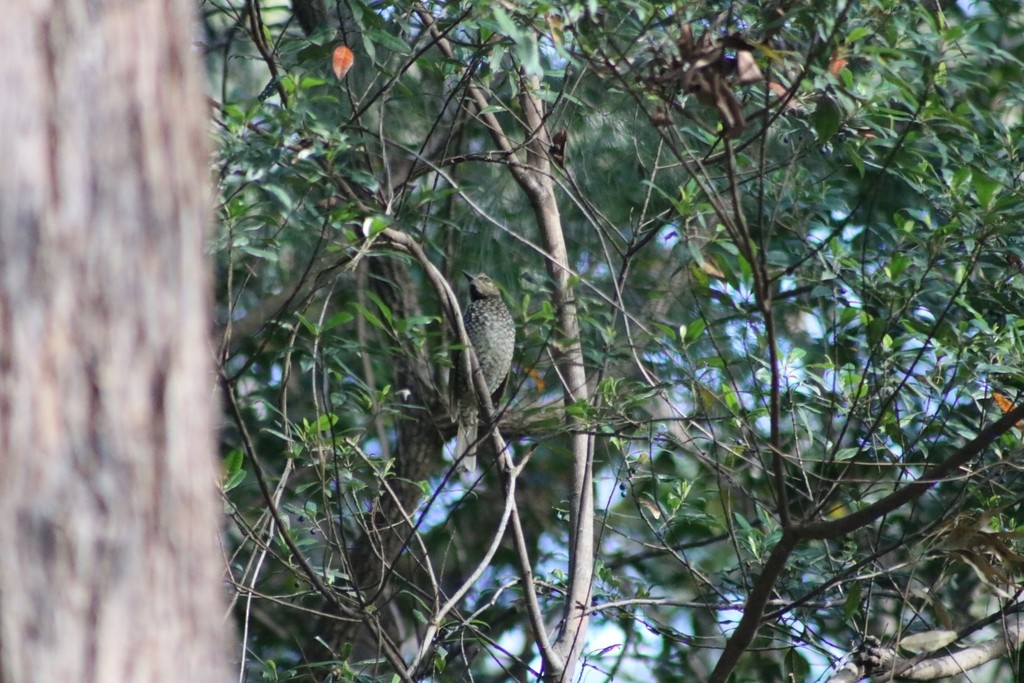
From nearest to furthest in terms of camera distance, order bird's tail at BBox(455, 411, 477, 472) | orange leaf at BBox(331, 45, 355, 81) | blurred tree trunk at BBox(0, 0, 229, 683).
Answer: blurred tree trunk at BBox(0, 0, 229, 683)
orange leaf at BBox(331, 45, 355, 81)
bird's tail at BBox(455, 411, 477, 472)

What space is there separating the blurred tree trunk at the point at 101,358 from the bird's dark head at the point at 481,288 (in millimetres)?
2781

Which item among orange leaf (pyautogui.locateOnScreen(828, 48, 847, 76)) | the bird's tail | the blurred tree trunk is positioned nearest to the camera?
the blurred tree trunk

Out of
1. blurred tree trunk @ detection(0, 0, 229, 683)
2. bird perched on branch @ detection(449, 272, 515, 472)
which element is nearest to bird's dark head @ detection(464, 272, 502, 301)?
bird perched on branch @ detection(449, 272, 515, 472)

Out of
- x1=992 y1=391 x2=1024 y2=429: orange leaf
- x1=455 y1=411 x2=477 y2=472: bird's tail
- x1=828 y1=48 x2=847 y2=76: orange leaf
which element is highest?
x1=455 y1=411 x2=477 y2=472: bird's tail

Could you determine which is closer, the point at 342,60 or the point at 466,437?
the point at 342,60

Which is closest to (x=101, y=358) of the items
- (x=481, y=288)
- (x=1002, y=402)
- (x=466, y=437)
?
(x=1002, y=402)

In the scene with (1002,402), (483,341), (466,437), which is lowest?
(1002,402)

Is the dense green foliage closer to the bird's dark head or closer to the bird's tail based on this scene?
the bird's dark head

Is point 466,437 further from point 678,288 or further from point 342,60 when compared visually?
point 342,60

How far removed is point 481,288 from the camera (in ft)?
14.3

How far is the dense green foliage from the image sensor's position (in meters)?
2.23

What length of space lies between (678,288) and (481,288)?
0.76 metres

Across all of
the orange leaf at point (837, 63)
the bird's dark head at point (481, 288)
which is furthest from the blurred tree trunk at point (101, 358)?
the bird's dark head at point (481, 288)

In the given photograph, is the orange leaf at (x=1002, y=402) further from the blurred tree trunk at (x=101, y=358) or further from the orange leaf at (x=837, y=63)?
the blurred tree trunk at (x=101, y=358)
